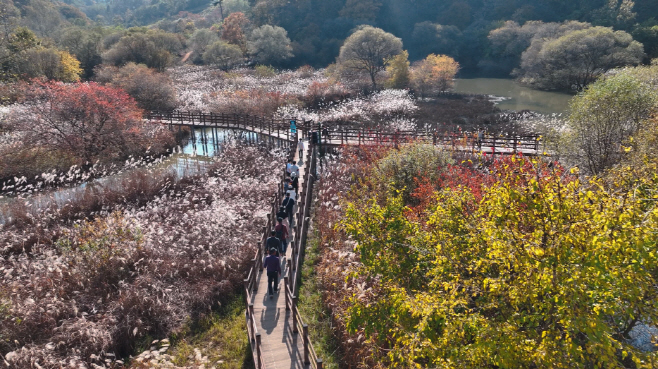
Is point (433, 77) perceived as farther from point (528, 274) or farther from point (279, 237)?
point (528, 274)

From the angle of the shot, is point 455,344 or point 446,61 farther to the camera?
point 446,61

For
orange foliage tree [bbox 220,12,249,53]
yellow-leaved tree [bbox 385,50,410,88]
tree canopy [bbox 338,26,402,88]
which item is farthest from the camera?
orange foliage tree [bbox 220,12,249,53]

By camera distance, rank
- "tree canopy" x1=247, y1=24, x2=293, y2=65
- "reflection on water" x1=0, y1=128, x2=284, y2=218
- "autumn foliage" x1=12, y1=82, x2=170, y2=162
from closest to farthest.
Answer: "reflection on water" x1=0, y1=128, x2=284, y2=218 < "autumn foliage" x1=12, y1=82, x2=170, y2=162 < "tree canopy" x1=247, y1=24, x2=293, y2=65

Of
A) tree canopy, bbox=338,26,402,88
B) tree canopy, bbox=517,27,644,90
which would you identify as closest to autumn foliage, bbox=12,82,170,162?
tree canopy, bbox=338,26,402,88

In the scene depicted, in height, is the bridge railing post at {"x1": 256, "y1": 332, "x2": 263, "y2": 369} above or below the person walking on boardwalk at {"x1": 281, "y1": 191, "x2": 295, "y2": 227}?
below

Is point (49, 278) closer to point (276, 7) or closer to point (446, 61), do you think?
point (446, 61)

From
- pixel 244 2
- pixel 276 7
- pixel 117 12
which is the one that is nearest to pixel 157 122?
Answer: pixel 276 7

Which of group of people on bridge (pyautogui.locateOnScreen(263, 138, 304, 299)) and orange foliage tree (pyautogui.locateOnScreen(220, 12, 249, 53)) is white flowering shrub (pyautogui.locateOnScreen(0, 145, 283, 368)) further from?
orange foliage tree (pyautogui.locateOnScreen(220, 12, 249, 53))
